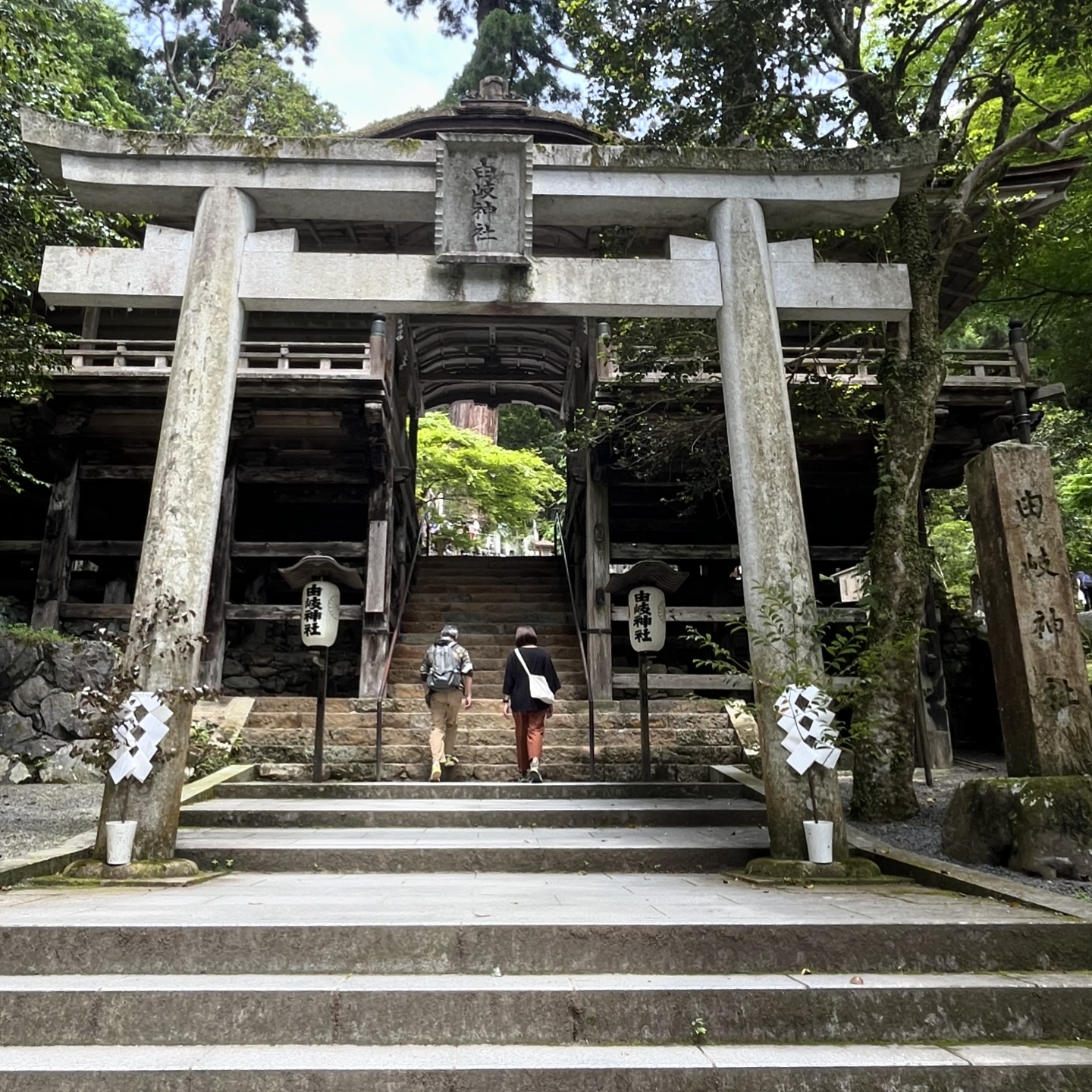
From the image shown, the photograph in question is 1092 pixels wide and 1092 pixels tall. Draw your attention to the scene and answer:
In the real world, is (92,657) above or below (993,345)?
below

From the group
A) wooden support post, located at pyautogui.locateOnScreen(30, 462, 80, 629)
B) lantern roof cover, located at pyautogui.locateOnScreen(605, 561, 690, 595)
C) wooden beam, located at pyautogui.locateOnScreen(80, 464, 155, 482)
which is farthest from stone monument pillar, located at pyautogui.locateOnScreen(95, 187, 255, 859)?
wooden support post, located at pyautogui.locateOnScreen(30, 462, 80, 629)

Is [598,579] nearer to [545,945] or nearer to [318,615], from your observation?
[318,615]

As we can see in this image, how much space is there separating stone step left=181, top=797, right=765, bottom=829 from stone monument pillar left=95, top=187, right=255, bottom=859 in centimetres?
148

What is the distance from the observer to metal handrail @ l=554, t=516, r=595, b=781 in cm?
814

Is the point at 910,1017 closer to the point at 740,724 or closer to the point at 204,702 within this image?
the point at 740,724

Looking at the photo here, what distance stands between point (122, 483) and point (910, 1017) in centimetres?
1435

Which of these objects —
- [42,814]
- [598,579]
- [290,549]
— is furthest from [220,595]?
[598,579]

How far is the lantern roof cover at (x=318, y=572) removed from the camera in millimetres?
8094

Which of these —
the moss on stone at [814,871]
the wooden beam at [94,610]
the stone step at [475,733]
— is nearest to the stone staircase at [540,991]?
the moss on stone at [814,871]

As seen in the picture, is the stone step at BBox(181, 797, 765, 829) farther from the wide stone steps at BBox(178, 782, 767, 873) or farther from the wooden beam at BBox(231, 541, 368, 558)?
the wooden beam at BBox(231, 541, 368, 558)

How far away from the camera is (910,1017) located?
9.55 ft

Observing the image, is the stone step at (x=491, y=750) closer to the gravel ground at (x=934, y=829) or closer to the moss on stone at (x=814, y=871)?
the gravel ground at (x=934, y=829)

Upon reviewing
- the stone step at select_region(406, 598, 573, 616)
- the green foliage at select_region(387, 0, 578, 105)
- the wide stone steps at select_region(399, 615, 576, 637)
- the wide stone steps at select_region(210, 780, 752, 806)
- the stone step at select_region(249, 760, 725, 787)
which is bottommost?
the wide stone steps at select_region(210, 780, 752, 806)

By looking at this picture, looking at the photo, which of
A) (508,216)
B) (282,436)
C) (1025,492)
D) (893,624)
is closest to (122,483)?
(282,436)
